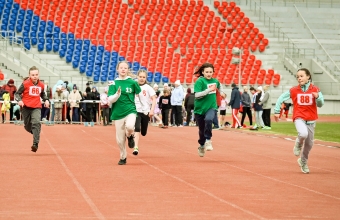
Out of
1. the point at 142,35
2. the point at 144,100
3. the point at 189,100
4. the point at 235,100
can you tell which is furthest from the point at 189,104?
the point at 144,100

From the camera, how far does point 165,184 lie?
12.0 metres

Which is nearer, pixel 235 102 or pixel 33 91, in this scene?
pixel 33 91

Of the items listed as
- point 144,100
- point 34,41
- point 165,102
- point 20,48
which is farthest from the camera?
point 34,41

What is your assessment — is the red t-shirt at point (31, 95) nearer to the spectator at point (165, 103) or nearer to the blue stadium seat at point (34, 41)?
the spectator at point (165, 103)

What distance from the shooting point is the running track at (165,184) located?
9.08 meters

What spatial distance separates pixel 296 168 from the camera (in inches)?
606

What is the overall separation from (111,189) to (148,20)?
1689 inches

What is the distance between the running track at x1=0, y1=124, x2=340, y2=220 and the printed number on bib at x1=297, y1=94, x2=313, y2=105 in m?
1.22

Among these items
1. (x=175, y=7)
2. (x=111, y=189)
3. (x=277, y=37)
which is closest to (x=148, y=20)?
(x=175, y=7)

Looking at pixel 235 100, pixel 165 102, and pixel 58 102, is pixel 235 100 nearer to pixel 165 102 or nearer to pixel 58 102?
pixel 165 102

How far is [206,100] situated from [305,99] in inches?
125

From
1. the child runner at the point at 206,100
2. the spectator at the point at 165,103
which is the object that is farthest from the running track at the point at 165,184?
the spectator at the point at 165,103

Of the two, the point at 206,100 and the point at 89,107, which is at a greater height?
the point at 206,100

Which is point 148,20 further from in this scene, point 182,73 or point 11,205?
point 11,205
